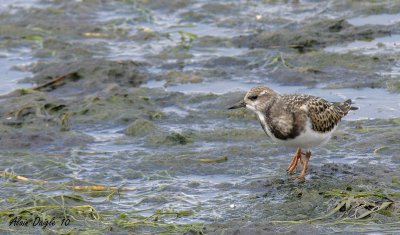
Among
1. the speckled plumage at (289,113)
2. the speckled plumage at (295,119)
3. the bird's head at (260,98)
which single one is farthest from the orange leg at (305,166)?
the bird's head at (260,98)

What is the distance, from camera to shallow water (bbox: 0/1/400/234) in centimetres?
710

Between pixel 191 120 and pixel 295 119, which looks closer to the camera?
pixel 295 119

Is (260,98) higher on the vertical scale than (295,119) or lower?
higher

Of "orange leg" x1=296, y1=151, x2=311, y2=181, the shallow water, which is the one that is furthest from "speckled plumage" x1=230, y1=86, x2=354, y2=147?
the shallow water

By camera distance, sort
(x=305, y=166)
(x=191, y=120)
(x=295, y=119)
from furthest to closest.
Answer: (x=191, y=120)
(x=305, y=166)
(x=295, y=119)

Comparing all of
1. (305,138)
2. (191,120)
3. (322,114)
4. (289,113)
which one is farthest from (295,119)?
(191,120)

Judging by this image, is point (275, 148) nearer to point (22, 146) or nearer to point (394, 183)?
point (394, 183)

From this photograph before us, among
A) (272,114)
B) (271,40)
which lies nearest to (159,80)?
(271,40)

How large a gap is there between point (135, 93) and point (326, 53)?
224 cm

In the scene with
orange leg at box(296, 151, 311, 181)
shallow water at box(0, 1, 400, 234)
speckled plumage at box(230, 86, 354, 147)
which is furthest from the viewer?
orange leg at box(296, 151, 311, 181)

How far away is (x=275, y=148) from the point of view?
27.2 feet

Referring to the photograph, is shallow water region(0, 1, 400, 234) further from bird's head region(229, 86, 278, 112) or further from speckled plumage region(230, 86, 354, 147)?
bird's head region(229, 86, 278, 112)

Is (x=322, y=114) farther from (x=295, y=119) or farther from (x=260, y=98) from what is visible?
(x=260, y=98)

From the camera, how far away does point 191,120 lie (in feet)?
30.1
